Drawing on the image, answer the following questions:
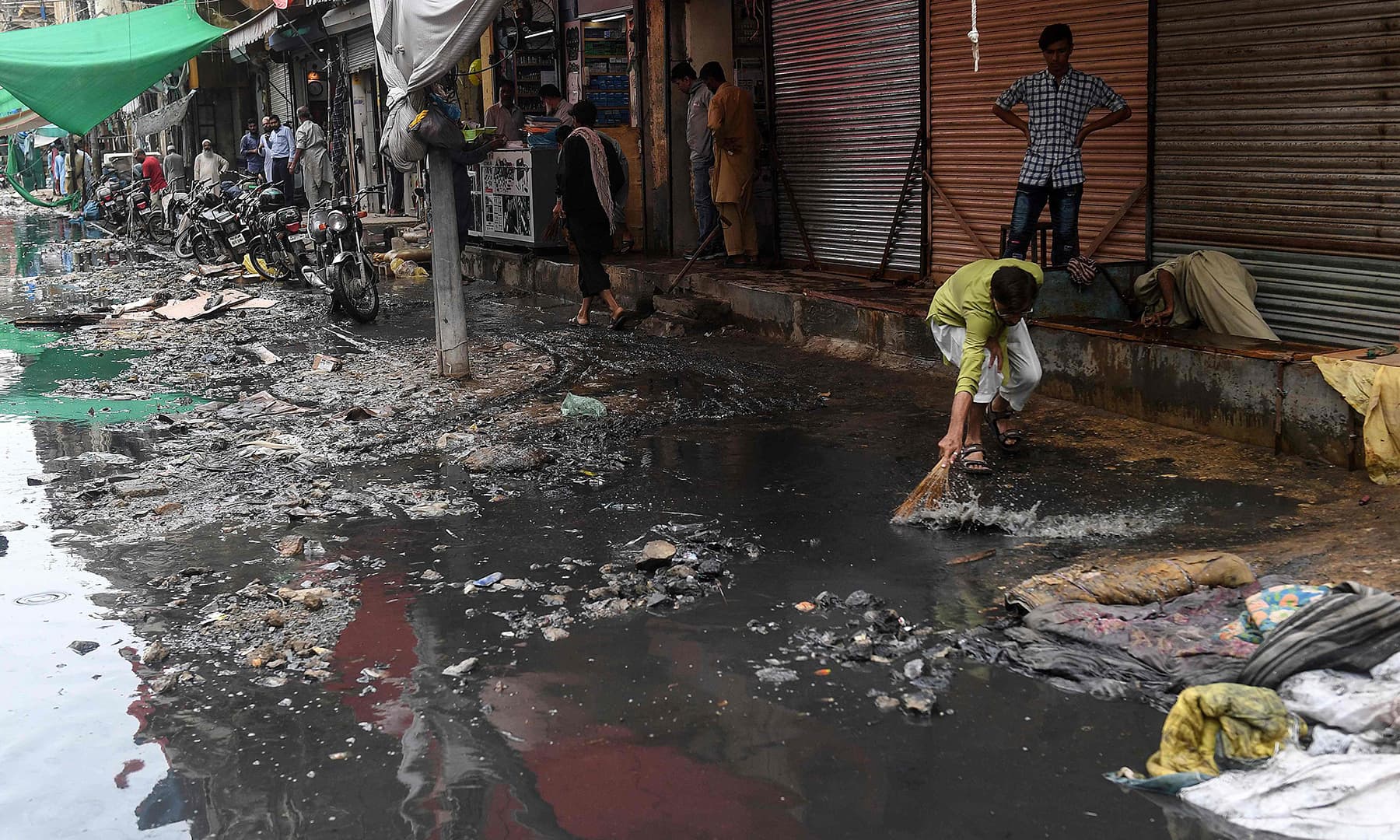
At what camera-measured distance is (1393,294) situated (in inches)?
262

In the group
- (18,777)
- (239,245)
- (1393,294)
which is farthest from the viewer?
(239,245)

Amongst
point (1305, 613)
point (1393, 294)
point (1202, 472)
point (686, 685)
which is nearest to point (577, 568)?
point (686, 685)

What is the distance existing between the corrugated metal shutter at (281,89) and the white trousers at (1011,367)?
1020 inches

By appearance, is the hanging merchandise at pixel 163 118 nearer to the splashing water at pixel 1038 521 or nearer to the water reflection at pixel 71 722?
the water reflection at pixel 71 722

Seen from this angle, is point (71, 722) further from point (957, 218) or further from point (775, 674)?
point (957, 218)

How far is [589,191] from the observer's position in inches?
436

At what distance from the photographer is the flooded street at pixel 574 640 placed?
3.19 m

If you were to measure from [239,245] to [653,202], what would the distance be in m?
5.60

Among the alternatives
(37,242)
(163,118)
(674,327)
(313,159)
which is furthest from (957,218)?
(163,118)

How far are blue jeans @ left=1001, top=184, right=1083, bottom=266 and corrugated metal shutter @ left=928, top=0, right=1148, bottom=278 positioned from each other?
1.34 feet

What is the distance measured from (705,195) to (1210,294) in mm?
6367

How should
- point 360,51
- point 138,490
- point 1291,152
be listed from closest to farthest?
1. point 138,490
2. point 1291,152
3. point 360,51

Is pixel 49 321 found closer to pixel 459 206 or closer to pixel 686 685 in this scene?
pixel 459 206

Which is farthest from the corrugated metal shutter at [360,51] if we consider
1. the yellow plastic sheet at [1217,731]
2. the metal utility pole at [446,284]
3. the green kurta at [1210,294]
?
the yellow plastic sheet at [1217,731]
